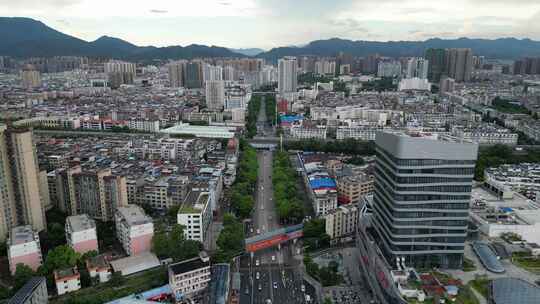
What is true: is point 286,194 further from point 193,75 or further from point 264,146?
point 193,75

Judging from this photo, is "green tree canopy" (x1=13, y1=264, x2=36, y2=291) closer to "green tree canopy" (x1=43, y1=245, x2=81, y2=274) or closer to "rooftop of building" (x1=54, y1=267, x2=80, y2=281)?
"green tree canopy" (x1=43, y1=245, x2=81, y2=274)

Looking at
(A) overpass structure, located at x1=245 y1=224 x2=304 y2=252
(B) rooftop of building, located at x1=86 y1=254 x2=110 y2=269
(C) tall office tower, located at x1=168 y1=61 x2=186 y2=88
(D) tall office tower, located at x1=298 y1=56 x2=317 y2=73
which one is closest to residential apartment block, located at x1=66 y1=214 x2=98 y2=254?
(B) rooftop of building, located at x1=86 y1=254 x2=110 y2=269

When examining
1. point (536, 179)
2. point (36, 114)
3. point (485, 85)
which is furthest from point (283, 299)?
point (485, 85)

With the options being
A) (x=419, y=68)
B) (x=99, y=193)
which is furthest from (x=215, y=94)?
(x=419, y=68)

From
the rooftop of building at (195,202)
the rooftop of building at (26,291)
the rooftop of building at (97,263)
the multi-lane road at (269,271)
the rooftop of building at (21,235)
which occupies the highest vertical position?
the rooftop of building at (195,202)

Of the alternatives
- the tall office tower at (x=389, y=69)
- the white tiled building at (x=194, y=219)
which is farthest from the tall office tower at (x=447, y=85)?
the white tiled building at (x=194, y=219)

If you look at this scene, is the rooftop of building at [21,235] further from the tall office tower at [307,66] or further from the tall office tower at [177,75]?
the tall office tower at [307,66]
